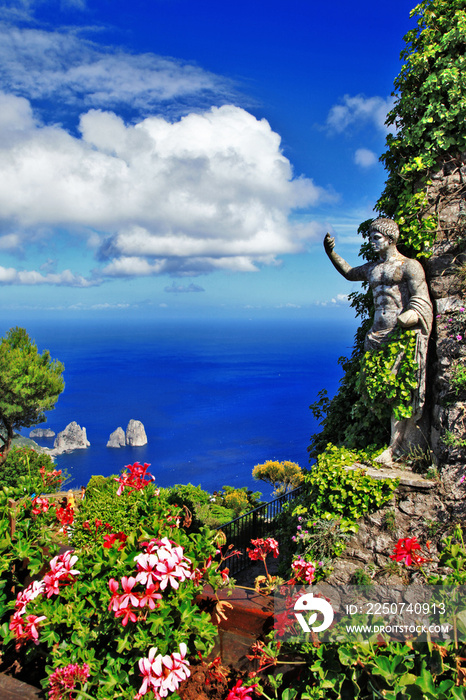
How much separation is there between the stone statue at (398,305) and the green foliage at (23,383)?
19906 mm

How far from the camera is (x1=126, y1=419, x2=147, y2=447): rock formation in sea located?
251 feet

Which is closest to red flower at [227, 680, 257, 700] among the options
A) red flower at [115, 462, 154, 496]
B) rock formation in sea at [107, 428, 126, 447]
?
red flower at [115, 462, 154, 496]

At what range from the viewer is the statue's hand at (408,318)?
4777mm

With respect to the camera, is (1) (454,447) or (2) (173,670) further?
(1) (454,447)

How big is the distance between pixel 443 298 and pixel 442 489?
217 cm

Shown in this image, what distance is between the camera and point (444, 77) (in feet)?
16.2

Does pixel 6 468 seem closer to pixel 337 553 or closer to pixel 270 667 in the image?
pixel 337 553

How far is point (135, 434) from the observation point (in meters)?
76.8

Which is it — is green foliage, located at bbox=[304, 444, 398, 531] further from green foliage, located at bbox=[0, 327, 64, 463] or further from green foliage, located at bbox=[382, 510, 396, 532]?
green foliage, located at bbox=[0, 327, 64, 463]

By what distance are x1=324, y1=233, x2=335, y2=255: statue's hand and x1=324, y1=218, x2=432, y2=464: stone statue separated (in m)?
0.55

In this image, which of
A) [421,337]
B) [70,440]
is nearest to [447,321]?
[421,337]

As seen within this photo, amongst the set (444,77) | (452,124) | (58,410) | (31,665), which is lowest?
(58,410)

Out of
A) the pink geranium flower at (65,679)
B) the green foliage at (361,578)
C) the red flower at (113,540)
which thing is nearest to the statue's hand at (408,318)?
the green foliage at (361,578)

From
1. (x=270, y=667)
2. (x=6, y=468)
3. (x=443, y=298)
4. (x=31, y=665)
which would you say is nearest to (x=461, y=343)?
(x=443, y=298)
